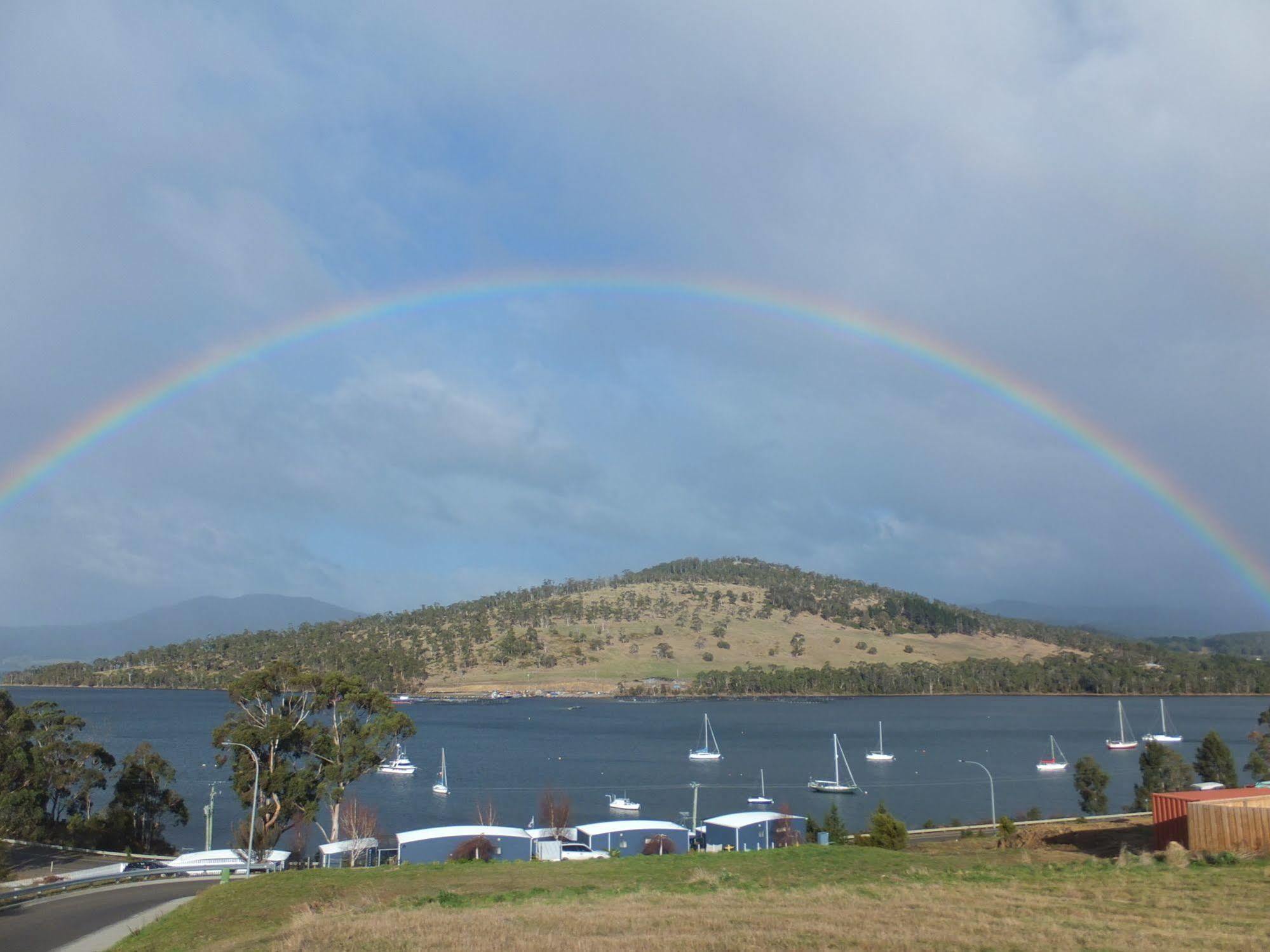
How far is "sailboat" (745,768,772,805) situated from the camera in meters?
72.4

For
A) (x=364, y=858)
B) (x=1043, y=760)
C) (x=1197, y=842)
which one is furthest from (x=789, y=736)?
(x=1197, y=842)

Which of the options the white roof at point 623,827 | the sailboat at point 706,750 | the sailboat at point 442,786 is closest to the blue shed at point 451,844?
the white roof at point 623,827

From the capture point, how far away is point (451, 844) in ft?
137

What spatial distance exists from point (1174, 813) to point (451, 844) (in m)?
28.6

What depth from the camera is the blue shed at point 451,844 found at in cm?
4131

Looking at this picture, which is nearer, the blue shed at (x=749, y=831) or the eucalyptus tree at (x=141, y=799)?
the blue shed at (x=749, y=831)

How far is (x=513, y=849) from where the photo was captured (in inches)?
1644

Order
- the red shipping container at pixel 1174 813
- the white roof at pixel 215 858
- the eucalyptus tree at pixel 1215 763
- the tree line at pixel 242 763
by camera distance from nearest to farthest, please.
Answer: the red shipping container at pixel 1174 813 → the white roof at pixel 215 858 → the tree line at pixel 242 763 → the eucalyptus tree at pixel 1215 763

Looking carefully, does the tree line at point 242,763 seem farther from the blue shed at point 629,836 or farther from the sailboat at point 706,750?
the sailboat at point 706,750

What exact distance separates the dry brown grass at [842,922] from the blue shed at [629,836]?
2504 cm

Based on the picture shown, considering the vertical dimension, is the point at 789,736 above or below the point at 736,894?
below

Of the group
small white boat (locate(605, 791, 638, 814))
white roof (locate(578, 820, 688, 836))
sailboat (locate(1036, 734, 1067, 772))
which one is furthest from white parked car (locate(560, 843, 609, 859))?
sailboat (locate(1036, 734, 1067, 772))

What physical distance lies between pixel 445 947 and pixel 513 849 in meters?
29.0

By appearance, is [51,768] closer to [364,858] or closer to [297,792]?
[297,792]
